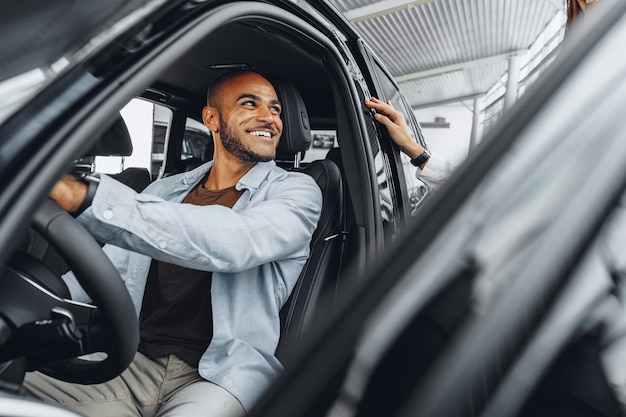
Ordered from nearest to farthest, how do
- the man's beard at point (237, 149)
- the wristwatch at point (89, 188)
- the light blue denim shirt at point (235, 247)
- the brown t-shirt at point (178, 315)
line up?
1. the wristwatch at point (89, 188)
2. the light blue denim shirt at point (235, 247)
3. the brown t-shirt at point (178, 315)
4. the man's beard at point (237, 149)

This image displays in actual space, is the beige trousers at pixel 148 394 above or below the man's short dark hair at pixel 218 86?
below

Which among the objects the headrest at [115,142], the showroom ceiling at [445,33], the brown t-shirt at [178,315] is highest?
the showroom ceiling at [445,33]

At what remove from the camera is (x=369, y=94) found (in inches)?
72.0

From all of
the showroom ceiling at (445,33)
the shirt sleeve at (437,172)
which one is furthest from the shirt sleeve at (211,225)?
the showroom ceiling at (445,33)

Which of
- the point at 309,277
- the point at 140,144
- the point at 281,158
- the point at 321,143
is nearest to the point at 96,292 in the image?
the point at 309,277

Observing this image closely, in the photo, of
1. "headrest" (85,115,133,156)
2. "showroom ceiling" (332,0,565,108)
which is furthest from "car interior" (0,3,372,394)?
"showroom ceiling" (332,0,565,108)

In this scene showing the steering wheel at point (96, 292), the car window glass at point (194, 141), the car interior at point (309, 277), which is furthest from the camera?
the car window glass at point (194, 141)

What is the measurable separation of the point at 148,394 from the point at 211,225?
0.49 metres

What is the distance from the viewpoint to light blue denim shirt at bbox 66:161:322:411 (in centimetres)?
103

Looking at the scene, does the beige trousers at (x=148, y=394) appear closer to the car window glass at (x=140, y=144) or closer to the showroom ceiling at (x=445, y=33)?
the car window glass at (x=140, y=144)

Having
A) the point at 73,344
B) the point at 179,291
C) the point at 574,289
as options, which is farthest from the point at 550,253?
the point at 179,291

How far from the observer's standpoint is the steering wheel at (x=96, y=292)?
783 millimetres

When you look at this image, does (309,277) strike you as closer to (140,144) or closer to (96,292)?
(96,292)

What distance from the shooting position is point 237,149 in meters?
1.82
